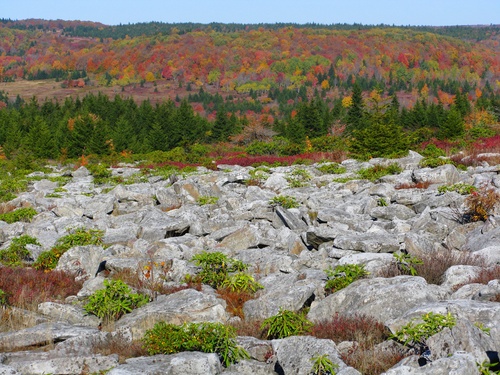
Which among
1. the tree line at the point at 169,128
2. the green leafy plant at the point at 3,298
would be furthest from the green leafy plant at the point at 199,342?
the tree line at the point at 169,128

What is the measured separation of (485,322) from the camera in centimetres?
521

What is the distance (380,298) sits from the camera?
21.4 ft

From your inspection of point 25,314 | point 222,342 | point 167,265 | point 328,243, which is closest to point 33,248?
point 167,265

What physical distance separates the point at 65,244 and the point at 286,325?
641 centimetres

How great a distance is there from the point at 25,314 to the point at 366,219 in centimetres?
803

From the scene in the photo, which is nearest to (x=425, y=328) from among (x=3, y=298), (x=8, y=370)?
(x=8, y=370)

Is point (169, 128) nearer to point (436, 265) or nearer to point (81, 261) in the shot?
point (81, 261)

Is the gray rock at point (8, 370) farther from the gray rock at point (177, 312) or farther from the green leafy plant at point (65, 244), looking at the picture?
the green leafy plant at point (65, 244)

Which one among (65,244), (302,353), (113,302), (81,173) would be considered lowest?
(81,173)

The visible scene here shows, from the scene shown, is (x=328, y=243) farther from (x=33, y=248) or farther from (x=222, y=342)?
(x=33, y=248)

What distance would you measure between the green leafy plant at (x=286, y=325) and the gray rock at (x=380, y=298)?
0.51 meters

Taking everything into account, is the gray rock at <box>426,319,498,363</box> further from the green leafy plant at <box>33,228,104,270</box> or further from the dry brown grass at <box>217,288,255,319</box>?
the green leafy plant at <box>33,228,104,270</box>

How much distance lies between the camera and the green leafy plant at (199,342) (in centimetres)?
542

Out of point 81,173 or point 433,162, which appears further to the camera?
point 81,173
